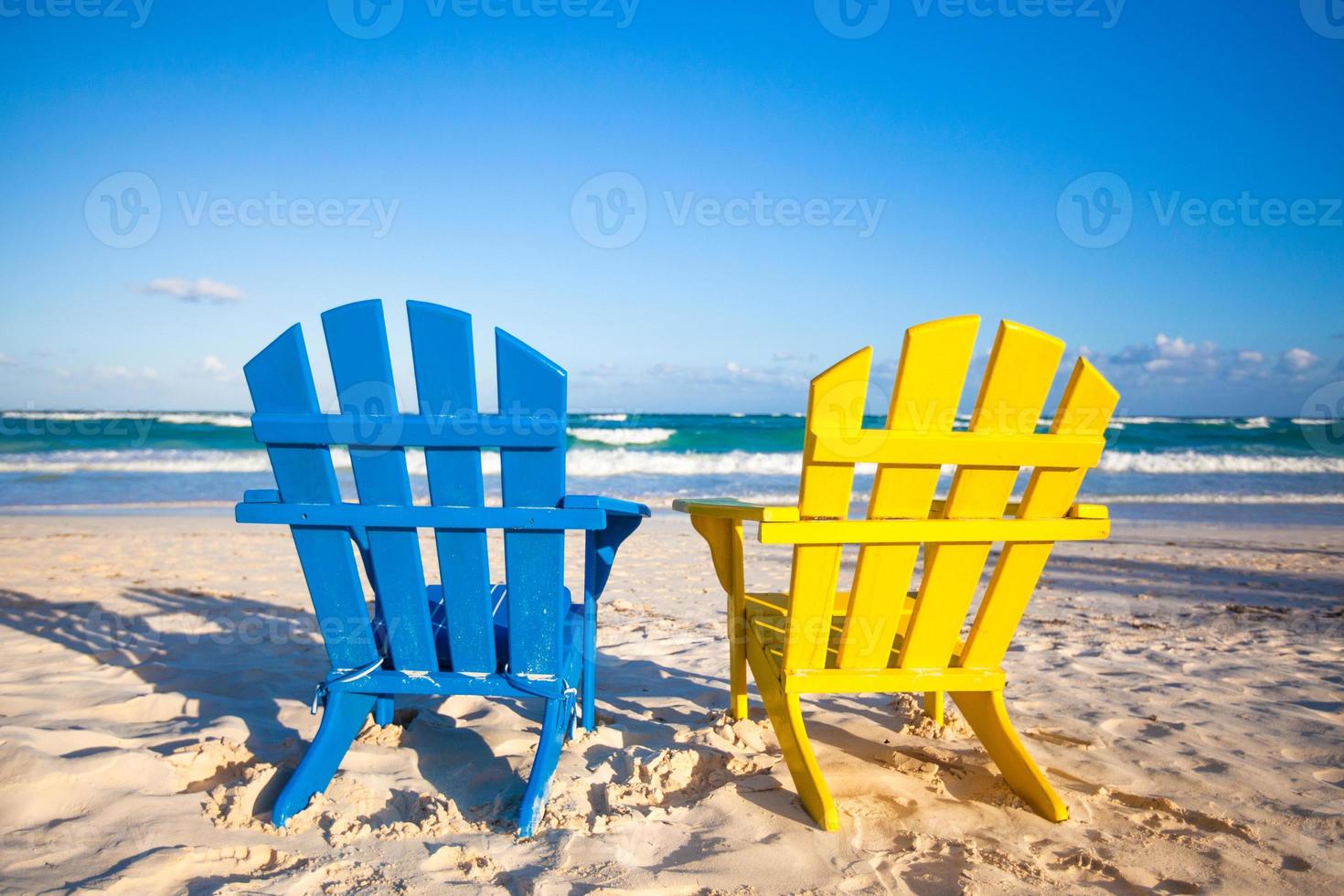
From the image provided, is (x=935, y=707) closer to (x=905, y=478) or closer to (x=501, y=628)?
(x=905, y=478)

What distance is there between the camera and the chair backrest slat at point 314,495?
6.43ft

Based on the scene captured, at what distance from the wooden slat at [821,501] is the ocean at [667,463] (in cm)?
961

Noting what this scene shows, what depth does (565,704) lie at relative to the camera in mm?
2451

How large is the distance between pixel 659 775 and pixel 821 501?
39.6 inches

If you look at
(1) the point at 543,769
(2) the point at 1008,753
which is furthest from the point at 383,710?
(2) the point at 1008,753

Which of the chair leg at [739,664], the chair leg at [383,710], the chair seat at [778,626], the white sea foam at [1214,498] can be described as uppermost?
the chair seat at [778,626]

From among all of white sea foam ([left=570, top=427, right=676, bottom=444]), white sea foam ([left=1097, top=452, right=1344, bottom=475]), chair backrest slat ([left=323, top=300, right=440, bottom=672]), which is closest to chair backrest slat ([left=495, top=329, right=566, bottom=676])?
chair backrest slat ([left=323, top=300, right=440, bottom=672])

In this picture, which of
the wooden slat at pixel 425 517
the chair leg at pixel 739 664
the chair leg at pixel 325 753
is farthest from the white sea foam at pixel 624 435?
the wooden slat at pixel 425 517

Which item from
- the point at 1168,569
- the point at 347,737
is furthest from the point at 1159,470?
the point at 347,737

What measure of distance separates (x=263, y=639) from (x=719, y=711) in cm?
247

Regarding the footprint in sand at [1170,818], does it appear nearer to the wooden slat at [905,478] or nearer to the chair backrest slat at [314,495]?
the wooden slat at [905,478]

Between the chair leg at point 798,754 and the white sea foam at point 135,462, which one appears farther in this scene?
the white sea foam at point 135,462

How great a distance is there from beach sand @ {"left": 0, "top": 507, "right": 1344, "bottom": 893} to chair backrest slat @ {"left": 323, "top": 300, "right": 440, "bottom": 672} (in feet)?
1.49

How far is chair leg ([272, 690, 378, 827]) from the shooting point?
6.77 ft
